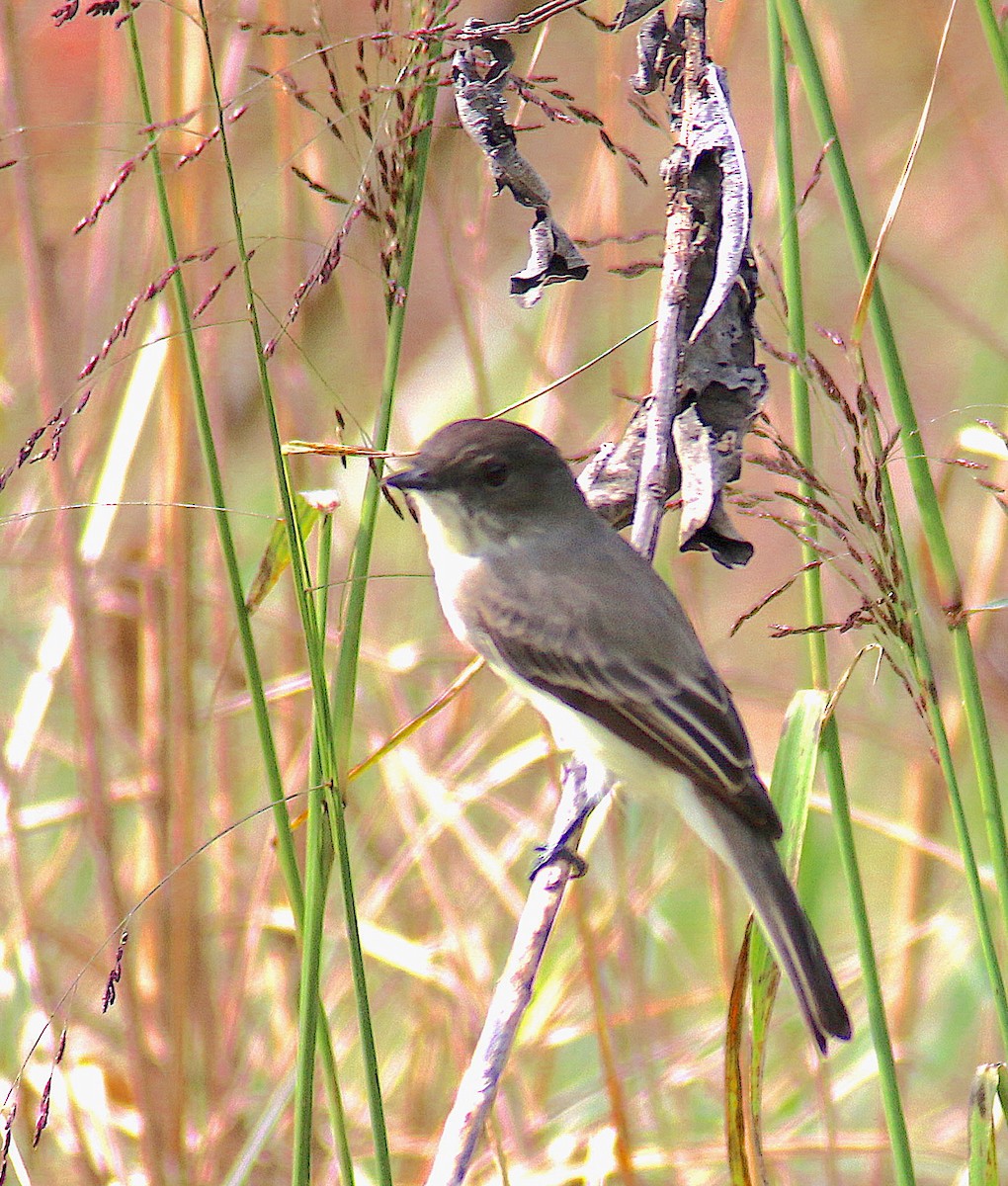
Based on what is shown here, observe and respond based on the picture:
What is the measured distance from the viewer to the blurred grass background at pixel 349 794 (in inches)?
109

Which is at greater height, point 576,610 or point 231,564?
point 231,564

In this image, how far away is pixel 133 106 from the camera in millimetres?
3074

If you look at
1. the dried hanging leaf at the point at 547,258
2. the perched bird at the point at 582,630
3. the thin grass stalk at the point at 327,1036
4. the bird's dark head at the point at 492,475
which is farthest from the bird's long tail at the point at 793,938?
the dried hanging leaf at the point at 547,258

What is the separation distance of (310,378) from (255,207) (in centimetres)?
154

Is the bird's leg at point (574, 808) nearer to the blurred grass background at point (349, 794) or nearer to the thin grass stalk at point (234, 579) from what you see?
the blurred grass background at point (349, 794)

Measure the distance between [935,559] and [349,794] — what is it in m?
1.86

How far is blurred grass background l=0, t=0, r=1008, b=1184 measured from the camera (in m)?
2.77

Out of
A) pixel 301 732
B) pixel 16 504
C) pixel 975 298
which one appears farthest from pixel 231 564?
pixel 975 298

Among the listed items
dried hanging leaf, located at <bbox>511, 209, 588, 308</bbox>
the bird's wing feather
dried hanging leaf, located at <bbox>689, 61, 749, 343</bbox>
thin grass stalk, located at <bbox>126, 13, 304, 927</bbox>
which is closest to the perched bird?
the bird's wing feather

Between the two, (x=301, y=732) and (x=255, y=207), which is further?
(x=255, y=207)

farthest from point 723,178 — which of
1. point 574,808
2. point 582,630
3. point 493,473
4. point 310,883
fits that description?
point 310,883

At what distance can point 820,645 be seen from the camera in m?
1.94

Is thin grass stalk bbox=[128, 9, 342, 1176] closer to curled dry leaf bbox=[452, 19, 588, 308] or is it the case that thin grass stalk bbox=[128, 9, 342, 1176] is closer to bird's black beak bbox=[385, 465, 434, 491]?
curled dry leaf bbox=[452, 19, 588, 308]

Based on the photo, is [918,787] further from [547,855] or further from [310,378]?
[310,378]
